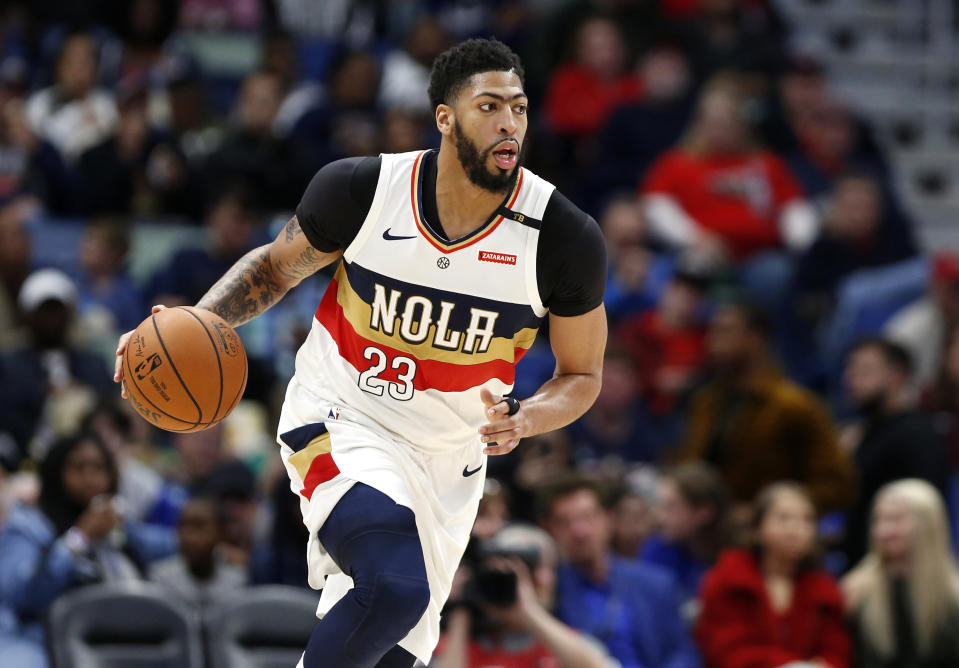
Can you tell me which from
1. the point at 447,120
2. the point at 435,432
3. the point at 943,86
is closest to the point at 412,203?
the point at 447,120

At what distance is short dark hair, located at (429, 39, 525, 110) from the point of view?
4.90m

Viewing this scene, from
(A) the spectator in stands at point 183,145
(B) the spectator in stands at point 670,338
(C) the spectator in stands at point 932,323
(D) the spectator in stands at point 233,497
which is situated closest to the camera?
(D) the spectator in stands at point 233,497

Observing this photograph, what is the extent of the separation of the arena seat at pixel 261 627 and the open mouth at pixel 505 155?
2.97 metres

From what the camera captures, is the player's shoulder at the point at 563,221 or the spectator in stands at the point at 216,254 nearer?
the player's shoulder at the point at 563,221

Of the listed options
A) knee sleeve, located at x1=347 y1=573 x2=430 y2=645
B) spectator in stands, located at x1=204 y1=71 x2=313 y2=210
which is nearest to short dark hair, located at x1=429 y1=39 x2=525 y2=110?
knee sleeve, located at x1=347 y1=573 x2=430 y2=645

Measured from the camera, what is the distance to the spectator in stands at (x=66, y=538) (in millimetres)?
7008

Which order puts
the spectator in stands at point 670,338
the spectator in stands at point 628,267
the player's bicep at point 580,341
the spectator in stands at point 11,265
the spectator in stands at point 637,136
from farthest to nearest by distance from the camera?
the spectator in stands at point 637,136, the spectator in stands at point 628,267, the spectator in stands at point 670,338, the spectator in stands at point 11,265, the player's bicep at point 580,341

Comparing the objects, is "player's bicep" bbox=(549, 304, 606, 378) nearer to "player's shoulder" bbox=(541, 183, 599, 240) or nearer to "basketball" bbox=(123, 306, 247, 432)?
"player's shoulder" bbox=(541, 183, 599, 240)

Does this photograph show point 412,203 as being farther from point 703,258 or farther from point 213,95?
point 213,95


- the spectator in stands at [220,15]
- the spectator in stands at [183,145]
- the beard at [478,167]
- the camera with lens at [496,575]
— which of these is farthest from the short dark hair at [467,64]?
the spectator in stands at [220,15]

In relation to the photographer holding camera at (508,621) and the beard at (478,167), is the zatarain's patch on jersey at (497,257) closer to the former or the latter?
the beard at (478,167)

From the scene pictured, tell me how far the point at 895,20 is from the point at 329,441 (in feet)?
35.6

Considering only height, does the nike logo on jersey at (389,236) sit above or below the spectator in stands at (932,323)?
below

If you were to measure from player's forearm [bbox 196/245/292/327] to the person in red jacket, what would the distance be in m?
3.23
